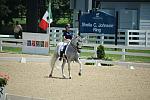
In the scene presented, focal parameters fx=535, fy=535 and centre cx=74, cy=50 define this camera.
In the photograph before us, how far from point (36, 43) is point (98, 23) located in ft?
13.0

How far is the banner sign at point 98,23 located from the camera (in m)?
31.4

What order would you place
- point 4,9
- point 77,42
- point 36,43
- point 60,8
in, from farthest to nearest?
point 60,8
point 4,9
point 36,43
point 77,42

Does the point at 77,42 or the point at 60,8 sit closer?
the point at 77,42

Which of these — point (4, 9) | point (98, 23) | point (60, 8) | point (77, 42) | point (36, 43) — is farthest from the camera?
point (60, 8)

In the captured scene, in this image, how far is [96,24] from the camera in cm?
3212

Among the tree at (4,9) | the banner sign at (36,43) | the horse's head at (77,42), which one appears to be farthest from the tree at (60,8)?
the horse's head at (77,42)

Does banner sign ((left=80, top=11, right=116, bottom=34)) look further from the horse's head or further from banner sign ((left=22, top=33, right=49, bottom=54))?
the horse's head

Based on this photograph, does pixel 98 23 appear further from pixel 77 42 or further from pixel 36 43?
pixel 77 42

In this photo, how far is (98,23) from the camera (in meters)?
32.0

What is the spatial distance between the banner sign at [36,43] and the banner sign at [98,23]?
2.53m

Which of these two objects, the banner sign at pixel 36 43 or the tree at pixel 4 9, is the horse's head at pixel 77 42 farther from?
the tree at pixel 4 9

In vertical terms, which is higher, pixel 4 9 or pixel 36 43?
pixel 4 9

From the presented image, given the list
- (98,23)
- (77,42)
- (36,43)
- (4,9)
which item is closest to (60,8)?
(4,9)

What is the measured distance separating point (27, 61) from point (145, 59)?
744 cm
